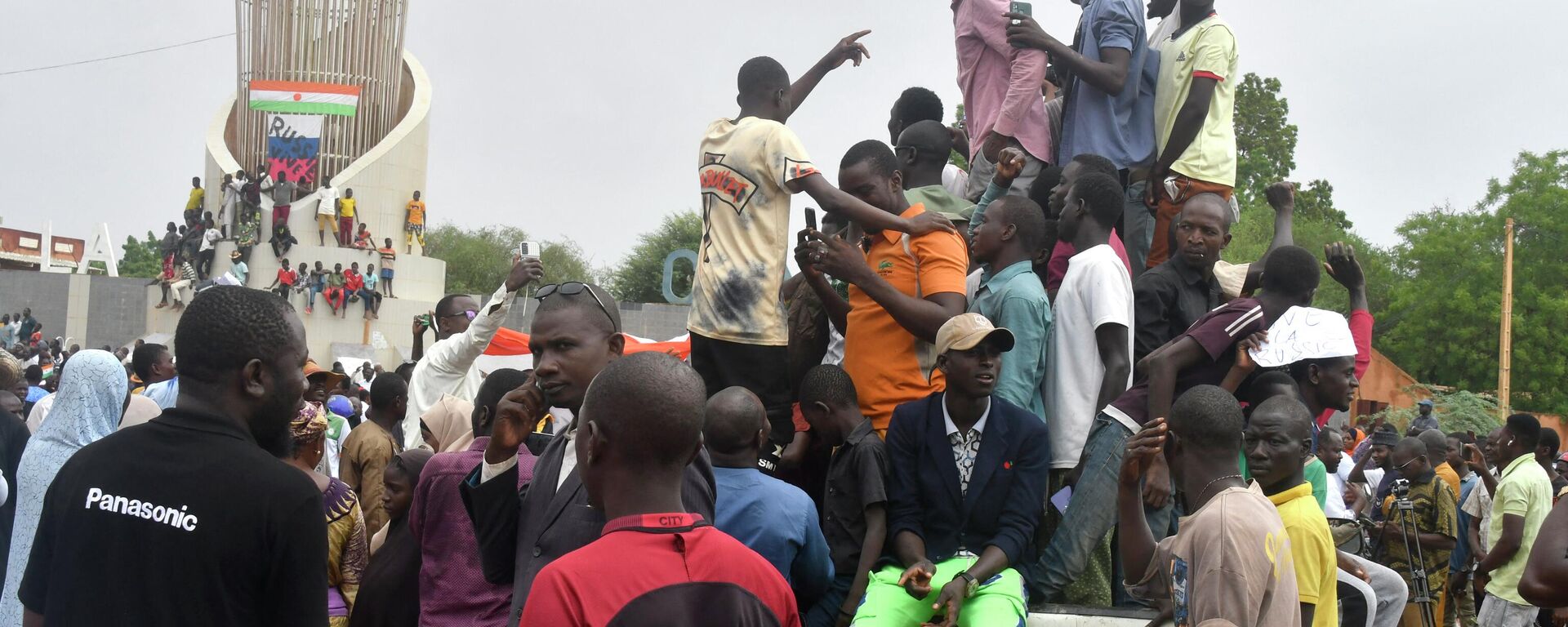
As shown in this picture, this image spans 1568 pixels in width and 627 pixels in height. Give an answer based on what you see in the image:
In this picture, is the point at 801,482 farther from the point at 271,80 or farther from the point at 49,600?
the point at 271,80

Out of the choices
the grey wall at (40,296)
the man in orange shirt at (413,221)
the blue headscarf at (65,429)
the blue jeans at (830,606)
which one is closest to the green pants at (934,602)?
the blue jeans at (830,606)

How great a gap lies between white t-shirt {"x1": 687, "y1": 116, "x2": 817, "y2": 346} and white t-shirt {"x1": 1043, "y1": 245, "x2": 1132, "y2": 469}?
1.22 metres

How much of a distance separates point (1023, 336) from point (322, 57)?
121ft

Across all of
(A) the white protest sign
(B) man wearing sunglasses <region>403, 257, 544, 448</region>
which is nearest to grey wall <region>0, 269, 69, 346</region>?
(B) man wearing sunglasses <region>403, 257, 544, 448</region>

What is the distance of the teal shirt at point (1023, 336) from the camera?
17.4 feet

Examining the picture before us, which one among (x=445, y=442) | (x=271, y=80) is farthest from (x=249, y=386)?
(x=271, y=80)

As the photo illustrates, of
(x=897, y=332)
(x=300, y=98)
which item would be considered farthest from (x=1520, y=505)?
(x=300, y=98)

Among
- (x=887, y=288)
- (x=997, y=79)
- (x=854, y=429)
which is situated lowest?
(x=854, y=429)

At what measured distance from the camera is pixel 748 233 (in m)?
5.72

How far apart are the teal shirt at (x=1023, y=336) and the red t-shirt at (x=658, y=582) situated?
2.80 metres

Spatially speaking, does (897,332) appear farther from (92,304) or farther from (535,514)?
(92,304)

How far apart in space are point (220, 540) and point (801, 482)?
11.4ft

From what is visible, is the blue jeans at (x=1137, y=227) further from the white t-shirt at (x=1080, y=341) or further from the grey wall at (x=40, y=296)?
the grey wall at (x=40, y=296)

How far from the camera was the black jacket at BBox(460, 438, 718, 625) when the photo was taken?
129 inches
